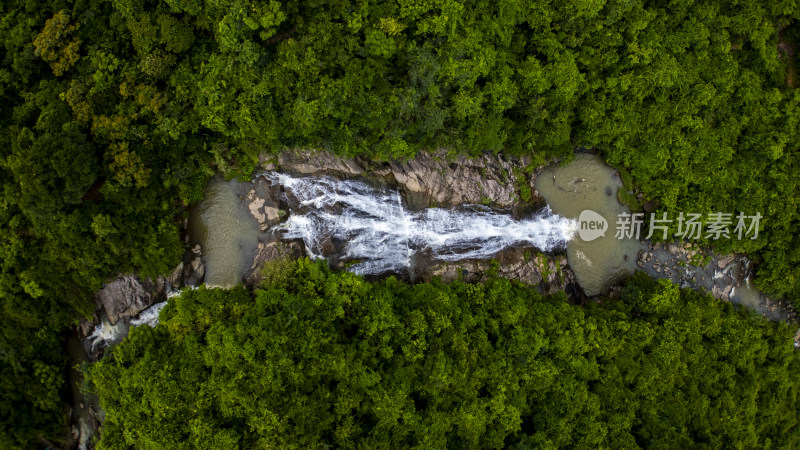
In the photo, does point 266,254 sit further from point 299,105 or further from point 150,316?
point 299,105

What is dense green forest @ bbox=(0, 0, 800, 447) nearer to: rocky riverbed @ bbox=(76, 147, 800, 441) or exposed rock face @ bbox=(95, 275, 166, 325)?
exposed rock face @ bbox=(95, 275, 166, 325)

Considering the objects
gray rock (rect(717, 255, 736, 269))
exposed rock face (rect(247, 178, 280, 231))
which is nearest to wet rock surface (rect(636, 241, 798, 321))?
gray rock (rect(717, 255, 736, 269))

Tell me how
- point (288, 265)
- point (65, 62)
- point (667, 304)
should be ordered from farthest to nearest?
point (667, 304)
point (288, 265)
point (65, 62)

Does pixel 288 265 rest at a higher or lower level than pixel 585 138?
lower

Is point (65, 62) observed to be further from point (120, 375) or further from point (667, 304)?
point (667, 304)

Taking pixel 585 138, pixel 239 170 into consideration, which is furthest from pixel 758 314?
pixel 239 170

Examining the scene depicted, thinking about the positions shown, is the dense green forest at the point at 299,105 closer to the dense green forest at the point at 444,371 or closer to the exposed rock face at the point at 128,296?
the exposed rock face at the point at 128,296

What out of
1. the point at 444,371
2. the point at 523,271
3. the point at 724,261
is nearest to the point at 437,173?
the point at 523,271
